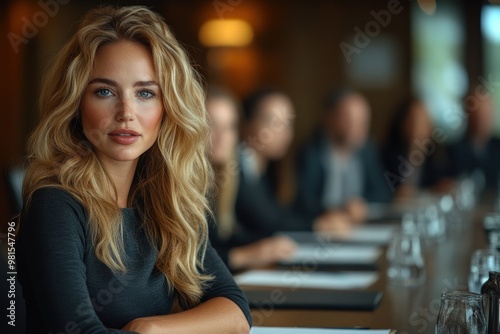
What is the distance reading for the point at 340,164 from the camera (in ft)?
21.6

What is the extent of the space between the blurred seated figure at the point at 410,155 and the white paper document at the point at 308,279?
4348mm

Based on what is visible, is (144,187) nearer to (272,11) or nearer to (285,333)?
(285,333)

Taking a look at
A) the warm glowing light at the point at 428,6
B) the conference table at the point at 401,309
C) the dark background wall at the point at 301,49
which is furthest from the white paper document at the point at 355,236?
the warm glowing light at the point at 428,6

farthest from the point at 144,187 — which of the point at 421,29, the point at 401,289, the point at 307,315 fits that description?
the point at 421,29

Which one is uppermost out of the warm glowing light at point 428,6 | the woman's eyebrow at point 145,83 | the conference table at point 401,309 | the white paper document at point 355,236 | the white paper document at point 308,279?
the warm glowing light at point 428,6

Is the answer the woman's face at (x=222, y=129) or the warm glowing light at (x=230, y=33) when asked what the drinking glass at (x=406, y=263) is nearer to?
the woman's face at (x=222, y=129)

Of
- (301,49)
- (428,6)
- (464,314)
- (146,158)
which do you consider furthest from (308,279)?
(428,6)

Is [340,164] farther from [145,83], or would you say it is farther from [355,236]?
[145,83]

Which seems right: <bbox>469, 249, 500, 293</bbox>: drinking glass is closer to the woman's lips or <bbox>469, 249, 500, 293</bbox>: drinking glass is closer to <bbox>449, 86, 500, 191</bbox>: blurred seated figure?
the woman's lips

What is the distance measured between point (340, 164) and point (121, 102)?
16.4 feet

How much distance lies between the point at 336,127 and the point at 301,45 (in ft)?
10.6

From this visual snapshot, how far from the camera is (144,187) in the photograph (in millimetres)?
1884

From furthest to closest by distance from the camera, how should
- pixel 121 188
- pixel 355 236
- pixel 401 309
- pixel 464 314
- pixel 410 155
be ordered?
pixel 410 155 → pixel 355 236 → pixel 401 309 → pixel 121 188 → pixel 464 314

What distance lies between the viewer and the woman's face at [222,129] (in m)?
4.23
